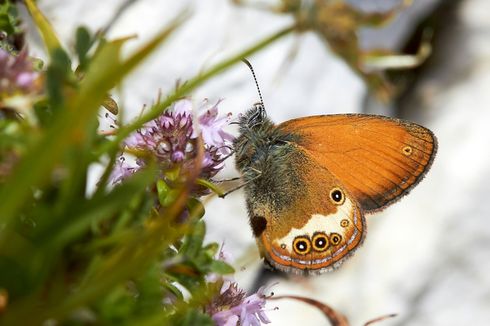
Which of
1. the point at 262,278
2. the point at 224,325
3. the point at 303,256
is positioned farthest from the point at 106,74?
the point at 262,278

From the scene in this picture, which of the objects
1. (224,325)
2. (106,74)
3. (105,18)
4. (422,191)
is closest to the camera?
(106,74)

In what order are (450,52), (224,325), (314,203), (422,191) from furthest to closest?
1. (450,52)
2. (422,191)
3. (314,203)
4. (224,325)

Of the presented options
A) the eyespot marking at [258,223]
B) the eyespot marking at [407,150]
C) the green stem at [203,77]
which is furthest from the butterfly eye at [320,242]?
the green stem at [203,77]

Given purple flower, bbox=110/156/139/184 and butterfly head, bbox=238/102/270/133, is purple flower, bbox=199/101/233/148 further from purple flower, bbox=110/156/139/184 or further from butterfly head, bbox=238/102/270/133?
butterfly head, bbox=238/102/270/133

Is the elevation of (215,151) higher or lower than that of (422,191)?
lower

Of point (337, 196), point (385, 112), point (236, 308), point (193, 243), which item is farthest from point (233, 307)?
point (385, 112)

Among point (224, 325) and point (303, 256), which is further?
point (303, 256)

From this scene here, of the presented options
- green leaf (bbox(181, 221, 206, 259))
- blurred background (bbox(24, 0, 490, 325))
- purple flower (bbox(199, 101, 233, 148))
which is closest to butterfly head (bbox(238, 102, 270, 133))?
purple flower (bbox(199, 101, 233, 148))

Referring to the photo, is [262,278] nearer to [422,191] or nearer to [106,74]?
[422,191]
